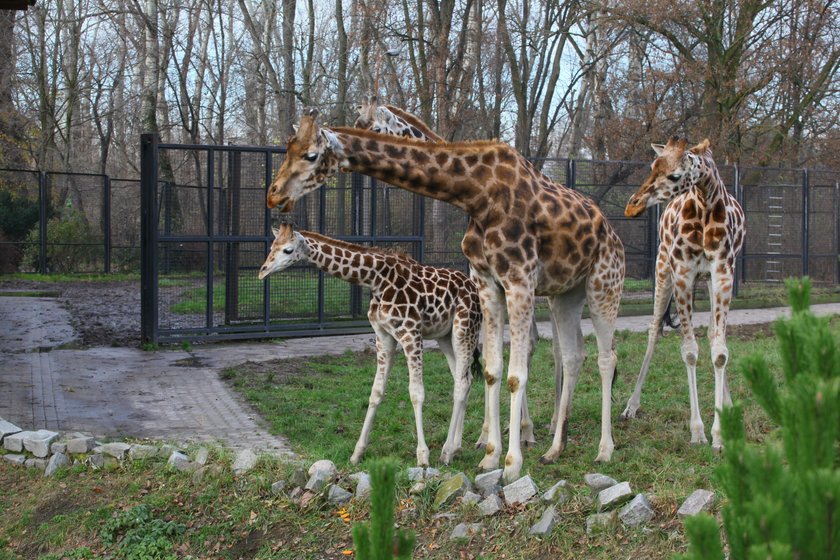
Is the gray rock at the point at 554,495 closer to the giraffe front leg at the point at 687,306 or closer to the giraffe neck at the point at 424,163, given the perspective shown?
the giraffe neck at the point at 424,163

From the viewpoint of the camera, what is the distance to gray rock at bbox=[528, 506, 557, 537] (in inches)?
206

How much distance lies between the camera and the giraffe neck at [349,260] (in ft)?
24.4

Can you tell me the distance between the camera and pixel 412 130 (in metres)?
8.08

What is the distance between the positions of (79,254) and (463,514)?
890 inches

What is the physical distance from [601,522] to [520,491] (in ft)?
2.03

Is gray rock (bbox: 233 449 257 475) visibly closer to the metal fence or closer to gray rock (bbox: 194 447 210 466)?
gray rock (bbox: 194 447 210 466)

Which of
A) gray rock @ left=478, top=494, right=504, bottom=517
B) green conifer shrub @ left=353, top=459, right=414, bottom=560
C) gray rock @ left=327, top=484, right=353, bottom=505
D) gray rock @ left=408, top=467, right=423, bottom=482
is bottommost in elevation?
gray rock @ left=327, top=484, right=353, bottom=505

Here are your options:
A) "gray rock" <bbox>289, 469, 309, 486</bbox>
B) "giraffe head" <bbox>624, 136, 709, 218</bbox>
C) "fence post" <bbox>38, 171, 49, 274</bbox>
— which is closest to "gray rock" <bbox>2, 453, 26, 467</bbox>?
"gray rock" <bbox>289, 469, 309, 486</bbox>

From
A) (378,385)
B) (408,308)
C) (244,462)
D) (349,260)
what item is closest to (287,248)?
(349,260)

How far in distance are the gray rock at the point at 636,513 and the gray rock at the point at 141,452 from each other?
141 inches

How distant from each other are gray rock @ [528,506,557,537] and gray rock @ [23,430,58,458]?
393cm

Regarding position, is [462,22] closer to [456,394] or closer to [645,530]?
[456,394]

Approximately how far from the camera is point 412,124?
26.7 feet

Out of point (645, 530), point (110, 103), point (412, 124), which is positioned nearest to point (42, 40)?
point (110, 103)
